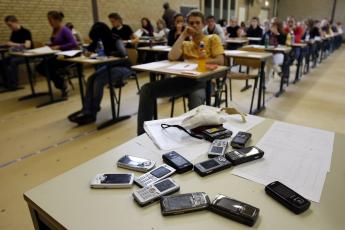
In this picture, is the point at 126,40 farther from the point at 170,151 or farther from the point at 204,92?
the point at 170,151

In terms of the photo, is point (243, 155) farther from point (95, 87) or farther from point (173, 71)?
point (95, 87)

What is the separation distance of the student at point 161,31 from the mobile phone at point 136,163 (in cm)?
594

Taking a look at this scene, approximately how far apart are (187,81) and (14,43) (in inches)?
143

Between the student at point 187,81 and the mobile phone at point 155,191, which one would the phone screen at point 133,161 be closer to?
the mobile phone at point 155,191

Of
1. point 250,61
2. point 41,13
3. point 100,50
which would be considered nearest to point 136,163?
point 100,50

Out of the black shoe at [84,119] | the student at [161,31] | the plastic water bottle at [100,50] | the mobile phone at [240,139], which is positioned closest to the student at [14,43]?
the plastic water bottle at [100,50]

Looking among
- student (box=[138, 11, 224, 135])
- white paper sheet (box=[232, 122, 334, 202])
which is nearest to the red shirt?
student (box=[138, 11, 224, 135])

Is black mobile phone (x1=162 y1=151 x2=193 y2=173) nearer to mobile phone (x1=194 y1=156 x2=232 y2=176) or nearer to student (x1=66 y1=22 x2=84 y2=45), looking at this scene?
mobile phone (x1=194 y1=156 x2=232 y2=176)

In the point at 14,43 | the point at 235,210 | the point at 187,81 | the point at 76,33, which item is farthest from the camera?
the point at 76,33

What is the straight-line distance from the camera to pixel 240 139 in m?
0.94

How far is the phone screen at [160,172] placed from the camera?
2.51 feet

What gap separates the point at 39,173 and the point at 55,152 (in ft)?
1.18

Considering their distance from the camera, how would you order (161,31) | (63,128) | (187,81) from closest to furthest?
(187,81) → (63,128) → (161,31)

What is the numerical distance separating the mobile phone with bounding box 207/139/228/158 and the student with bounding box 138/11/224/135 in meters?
1.26
